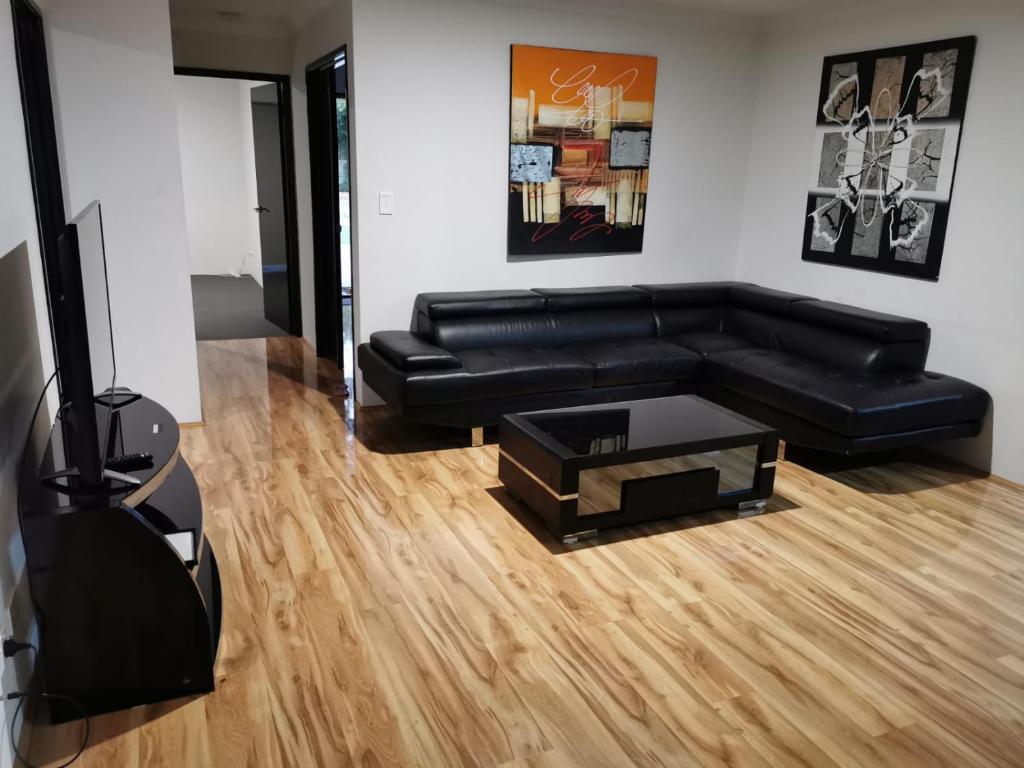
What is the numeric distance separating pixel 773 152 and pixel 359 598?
4179mm

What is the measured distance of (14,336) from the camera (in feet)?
7.30

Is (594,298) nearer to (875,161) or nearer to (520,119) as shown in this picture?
(520,119)

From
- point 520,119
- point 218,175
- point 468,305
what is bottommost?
point 468,305

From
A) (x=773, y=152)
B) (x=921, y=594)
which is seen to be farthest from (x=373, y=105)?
(x=921, y=594)

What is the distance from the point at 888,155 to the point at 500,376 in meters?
2.54

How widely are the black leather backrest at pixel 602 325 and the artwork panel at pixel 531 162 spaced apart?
87 centimetres

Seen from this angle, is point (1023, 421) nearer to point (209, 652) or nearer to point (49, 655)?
point (209, 652)

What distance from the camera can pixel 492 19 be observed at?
4562 millimetres

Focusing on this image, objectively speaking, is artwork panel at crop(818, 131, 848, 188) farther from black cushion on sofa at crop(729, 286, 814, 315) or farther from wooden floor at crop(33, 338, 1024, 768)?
wooden floor at crop(33, 338, 1024, 768)

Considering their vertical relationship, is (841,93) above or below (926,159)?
above

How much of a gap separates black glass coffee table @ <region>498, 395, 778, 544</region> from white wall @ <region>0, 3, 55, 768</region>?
181cm

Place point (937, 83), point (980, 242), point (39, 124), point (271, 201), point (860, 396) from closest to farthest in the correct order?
point (39, 124), point (860, 396), point (980, 242), point (937, 83), point (271, 201)

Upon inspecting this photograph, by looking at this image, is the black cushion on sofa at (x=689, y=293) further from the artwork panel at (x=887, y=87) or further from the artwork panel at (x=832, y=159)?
the artwork panel at (x=887, y=87)

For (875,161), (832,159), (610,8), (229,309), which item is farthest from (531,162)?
(229,309)
